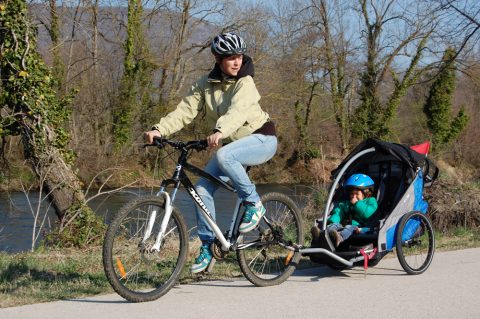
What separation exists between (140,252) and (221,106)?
1.38 metres

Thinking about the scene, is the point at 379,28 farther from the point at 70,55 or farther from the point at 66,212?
the point at 66,212

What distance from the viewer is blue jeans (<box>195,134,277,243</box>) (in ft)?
17.7

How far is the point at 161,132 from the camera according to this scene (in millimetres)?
5406

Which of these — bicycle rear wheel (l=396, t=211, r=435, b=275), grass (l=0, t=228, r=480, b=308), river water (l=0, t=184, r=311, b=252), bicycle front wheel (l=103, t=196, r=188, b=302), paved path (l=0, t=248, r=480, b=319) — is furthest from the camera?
river water (l=0, t=184, r=311, b=252)

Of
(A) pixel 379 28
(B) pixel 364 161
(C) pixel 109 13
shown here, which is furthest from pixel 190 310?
(A) pixel 379 28

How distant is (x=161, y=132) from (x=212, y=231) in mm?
922

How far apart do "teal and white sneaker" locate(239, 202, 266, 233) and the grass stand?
2.16 ft

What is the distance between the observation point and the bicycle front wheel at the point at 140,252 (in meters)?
4.81

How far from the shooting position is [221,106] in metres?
5.66

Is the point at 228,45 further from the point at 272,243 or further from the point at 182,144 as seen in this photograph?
the point at 272,243

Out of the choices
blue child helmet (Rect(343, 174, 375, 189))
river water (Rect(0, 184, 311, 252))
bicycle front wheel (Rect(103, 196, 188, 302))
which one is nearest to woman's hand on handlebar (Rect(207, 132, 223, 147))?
bicycle front wheel (Rect(103, 196, 188, 302))

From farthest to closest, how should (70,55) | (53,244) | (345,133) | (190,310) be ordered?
(345,133) → (70,55) → (53,244) → (190,310)

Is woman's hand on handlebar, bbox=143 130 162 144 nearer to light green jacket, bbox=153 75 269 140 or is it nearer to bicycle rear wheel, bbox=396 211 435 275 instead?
light green jacket, bbox=153 75 269 140

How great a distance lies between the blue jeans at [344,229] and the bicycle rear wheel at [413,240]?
420 mm
